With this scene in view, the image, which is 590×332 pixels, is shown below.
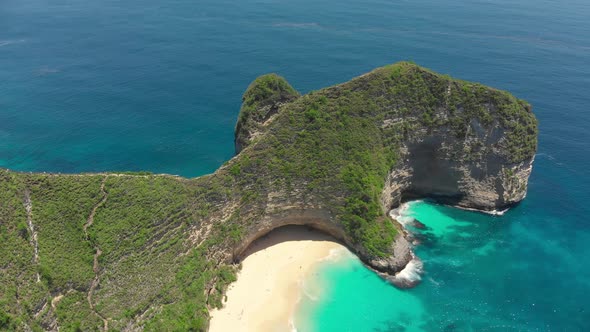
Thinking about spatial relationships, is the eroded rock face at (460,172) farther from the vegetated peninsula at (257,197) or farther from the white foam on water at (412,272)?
the white foam on water at (412,272)

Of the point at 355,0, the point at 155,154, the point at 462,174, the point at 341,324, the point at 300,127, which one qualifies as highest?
the point at 355,0

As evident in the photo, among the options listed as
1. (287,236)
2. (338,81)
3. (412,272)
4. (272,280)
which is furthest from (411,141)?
(338,81)

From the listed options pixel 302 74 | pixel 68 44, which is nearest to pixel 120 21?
pixel 68 44

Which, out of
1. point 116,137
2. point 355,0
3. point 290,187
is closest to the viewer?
point 290,187

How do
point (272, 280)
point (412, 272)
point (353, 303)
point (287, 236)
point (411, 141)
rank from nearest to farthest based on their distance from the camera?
point (353, 303), point (272, 280), point (412, 272), point (287, 236), point (411, 141)

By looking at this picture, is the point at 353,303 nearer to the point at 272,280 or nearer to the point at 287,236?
the point at 272,280

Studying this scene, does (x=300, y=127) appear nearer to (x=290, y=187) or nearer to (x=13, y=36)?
(x=290, y=187)
